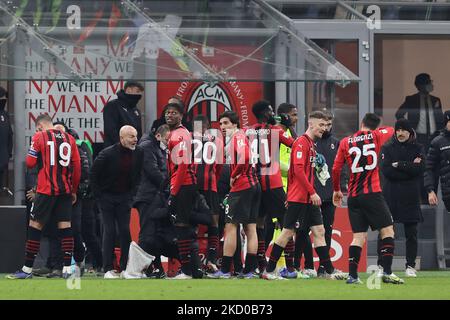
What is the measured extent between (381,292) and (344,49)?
7872mm

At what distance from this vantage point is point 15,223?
20.2 m

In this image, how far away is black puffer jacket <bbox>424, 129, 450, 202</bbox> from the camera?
20.4 m

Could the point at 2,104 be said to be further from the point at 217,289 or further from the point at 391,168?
the point at 217,289

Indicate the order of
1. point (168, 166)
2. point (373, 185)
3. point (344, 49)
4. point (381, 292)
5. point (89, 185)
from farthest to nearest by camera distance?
1. point (344, 49)
2. point (89, 185)
3. point (168, 166)
4. point (373, 185)
5. point (381, 292)

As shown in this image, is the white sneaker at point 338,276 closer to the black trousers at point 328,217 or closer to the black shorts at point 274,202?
the black trousers at point 328,217

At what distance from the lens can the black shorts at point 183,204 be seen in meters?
17.8

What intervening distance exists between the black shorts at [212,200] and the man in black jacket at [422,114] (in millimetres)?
4766

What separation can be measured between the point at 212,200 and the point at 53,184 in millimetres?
2033

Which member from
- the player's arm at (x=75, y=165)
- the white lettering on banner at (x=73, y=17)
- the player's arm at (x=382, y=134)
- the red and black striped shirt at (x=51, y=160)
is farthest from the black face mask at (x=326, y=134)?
the white lettering on banner at (x=73, y=17)

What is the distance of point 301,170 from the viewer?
17547 mm

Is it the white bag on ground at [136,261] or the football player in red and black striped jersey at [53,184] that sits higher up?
the football player in red and black striped jersey at [53,184]
